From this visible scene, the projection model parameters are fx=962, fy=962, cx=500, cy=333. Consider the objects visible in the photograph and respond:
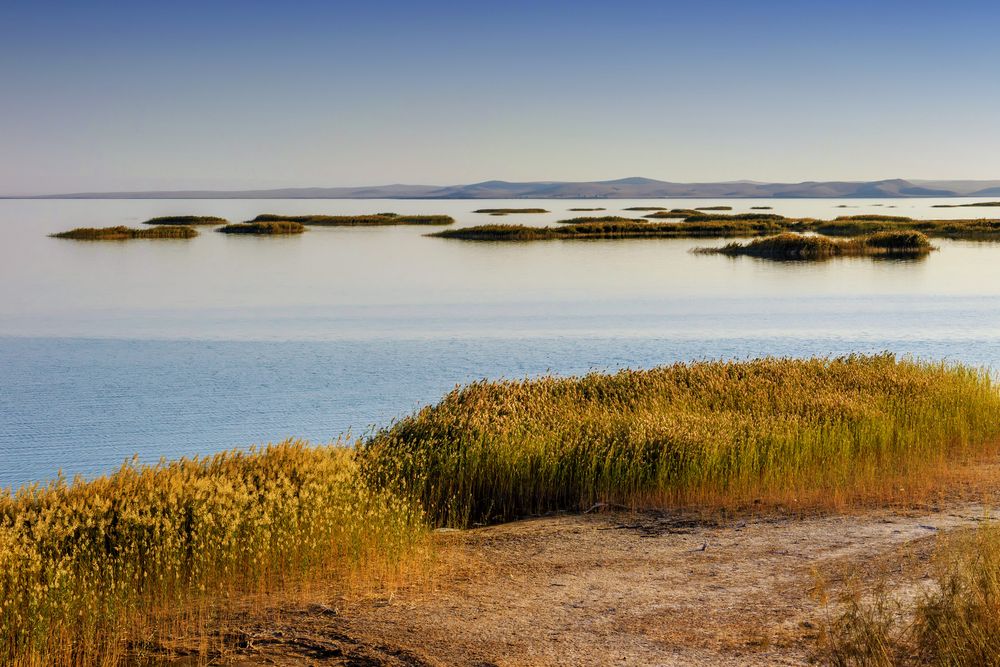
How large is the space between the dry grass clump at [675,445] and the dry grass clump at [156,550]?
7.88 ft

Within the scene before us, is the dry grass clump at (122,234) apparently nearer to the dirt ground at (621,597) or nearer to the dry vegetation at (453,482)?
the dry vegetation at (453,482)

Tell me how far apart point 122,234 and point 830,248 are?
208 ft

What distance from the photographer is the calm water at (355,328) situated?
22188 mm

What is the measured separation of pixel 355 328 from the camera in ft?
121

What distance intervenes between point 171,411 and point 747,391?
13248mm

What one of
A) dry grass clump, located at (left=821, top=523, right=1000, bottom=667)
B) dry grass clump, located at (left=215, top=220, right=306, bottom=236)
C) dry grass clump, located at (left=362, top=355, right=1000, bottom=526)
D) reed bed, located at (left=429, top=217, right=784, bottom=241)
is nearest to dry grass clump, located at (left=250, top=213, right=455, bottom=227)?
dry grass clump, located at (left=215, top=220, right=306, bottom=236)

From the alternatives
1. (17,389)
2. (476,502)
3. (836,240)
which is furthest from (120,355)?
(836,240)

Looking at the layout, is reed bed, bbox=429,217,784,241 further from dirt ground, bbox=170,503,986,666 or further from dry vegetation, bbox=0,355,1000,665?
dirt ground, bbox=170,503,986,666

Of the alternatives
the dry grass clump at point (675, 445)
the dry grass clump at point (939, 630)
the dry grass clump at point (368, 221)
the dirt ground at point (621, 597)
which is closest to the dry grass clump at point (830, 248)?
the dry grass clump at point (368, 221)

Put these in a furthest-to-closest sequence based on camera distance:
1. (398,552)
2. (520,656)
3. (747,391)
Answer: (747,391)
(398,552)
(520,656)

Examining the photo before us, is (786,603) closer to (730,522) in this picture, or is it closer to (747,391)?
(730,522)

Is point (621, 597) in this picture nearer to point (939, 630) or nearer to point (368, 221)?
point (939, 630)

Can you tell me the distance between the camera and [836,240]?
74.7 meters

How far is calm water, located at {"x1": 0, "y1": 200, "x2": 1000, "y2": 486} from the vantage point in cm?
2219
